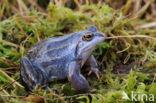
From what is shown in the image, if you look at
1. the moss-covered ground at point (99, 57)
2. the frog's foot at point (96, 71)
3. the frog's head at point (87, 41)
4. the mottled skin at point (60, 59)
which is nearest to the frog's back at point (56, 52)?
the mottled skin at point (60, 59)

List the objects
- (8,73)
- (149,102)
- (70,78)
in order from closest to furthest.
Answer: (149,102) < (70,78) < (8,73)

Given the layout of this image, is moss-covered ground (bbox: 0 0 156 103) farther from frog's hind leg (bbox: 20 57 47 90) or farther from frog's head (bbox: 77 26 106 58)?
frog's head (bbox: 77 26 106 58)

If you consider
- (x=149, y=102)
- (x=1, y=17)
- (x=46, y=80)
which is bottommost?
(x=149, y=102)

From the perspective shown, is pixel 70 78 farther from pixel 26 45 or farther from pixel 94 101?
pixel 26 45

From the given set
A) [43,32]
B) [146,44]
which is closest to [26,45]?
[43,32]

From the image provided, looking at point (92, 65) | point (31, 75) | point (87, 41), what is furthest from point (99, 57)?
point (31, 75)

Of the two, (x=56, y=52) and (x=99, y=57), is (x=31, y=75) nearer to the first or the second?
(x=56, y=52)

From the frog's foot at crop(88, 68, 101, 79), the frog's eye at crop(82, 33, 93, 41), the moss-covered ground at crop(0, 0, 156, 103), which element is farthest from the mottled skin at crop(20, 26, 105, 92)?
the frog's foot at crop(88, 68, 101, 79)
